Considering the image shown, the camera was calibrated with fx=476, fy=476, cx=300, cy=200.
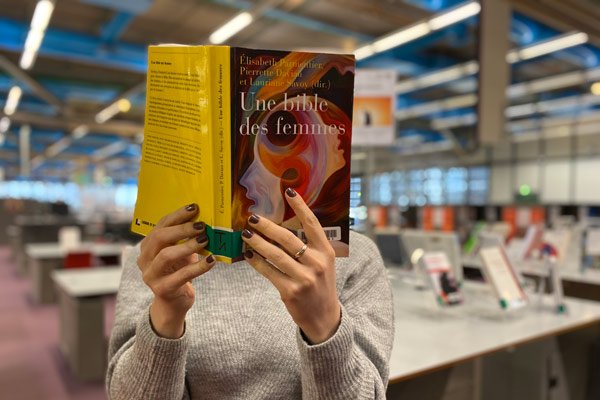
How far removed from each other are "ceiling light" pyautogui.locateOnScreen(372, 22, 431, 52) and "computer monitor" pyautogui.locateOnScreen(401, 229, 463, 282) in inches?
178

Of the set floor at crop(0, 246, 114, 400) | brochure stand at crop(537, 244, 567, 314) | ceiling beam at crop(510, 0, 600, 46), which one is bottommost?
floor at crop(0, 246, 114, 400)

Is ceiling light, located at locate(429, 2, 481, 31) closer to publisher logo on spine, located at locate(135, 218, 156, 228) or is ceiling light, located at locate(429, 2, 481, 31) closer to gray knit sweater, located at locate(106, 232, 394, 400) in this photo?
gray knit sweater, located at locate(106, 232, 394, 400)

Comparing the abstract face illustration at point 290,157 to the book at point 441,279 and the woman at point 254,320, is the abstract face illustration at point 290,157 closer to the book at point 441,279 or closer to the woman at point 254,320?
the woman at point 254,320

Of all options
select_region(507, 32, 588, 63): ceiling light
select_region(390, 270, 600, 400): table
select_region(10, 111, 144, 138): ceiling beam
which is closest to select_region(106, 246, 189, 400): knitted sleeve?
select_region(390, 270, 600, 400): table

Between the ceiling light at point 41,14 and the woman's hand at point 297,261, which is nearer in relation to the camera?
the woman's hand at point 297,261

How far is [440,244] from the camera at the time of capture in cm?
319

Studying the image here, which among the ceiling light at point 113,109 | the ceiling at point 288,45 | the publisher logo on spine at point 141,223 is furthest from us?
the ceiling light at point 113,109

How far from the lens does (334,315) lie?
2.94 ft

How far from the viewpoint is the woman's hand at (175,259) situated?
833mm

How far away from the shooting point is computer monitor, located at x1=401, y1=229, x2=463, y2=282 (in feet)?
10.2

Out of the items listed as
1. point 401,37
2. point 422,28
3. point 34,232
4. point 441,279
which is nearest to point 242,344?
point 441,279

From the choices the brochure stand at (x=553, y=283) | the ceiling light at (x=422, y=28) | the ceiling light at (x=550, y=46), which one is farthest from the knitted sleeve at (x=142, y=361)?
the ceiling light at (x=550, y=46)

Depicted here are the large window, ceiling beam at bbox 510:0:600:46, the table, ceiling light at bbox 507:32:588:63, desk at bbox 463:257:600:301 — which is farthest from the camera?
the large window

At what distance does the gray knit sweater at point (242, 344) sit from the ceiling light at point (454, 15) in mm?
5563
